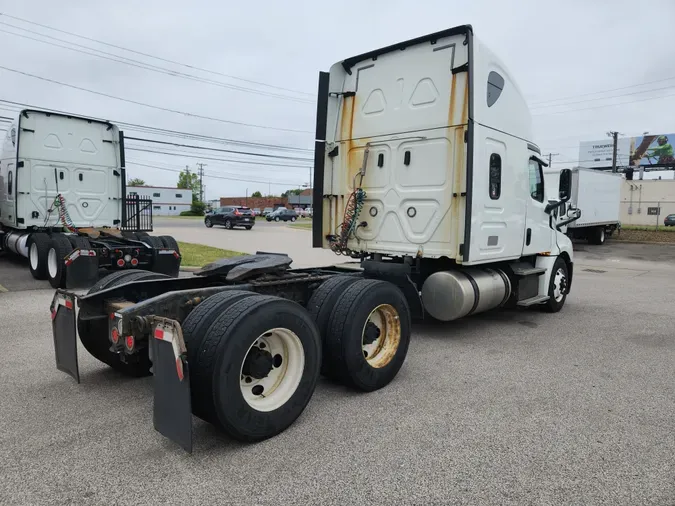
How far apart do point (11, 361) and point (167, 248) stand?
18.6ft

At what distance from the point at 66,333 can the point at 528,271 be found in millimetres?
5892

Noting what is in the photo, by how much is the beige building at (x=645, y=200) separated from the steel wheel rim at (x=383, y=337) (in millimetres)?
42410

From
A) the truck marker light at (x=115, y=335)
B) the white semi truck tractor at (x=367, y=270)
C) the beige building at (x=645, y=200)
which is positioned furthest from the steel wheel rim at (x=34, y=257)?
the beige building at (x=645, y=200)

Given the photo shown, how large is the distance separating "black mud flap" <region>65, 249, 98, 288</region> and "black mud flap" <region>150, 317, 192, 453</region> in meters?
6.81

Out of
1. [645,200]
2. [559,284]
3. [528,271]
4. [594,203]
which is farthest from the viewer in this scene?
[645,200]

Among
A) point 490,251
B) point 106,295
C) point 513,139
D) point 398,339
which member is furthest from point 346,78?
point 106,295

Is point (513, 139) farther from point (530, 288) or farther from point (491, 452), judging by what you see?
point (491, 452)

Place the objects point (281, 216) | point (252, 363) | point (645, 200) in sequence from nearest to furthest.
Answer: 1. point (252, 363)
2. point (645, 200)
3. point (281, 216)

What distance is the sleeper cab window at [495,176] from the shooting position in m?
6.03

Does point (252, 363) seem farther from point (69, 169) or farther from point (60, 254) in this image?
point (69, 169)

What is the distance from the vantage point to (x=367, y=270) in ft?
19.9

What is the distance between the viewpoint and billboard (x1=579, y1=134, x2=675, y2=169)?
204 feet

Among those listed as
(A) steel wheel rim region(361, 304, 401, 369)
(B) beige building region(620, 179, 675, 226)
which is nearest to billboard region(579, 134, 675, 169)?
(B) beige building region(620, 179, 675, 226)

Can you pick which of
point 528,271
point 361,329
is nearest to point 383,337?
point 361,329
